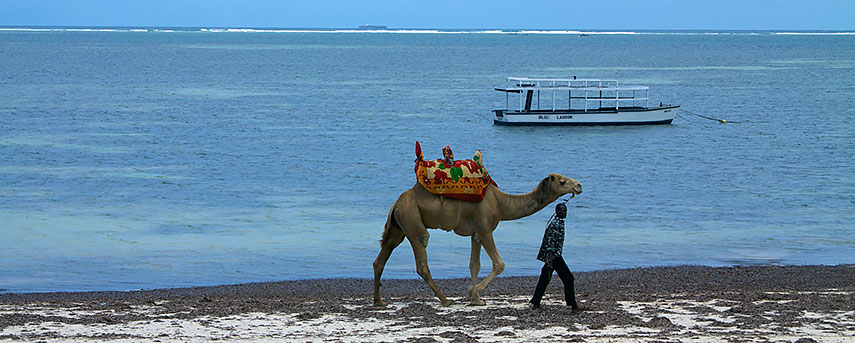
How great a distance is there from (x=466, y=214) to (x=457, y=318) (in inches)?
54.0

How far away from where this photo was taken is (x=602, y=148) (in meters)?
49.3

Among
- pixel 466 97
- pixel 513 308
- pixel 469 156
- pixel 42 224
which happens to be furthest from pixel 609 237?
pixel 466 97

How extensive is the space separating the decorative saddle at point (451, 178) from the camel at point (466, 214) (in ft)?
0.40

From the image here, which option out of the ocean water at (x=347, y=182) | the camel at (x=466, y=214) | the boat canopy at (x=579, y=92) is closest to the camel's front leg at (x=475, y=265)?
the camel at (x=466, y=214)

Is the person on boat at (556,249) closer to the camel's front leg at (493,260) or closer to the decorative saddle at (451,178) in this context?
the camel's front leg at (493,260)

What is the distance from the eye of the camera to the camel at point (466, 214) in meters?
14.2

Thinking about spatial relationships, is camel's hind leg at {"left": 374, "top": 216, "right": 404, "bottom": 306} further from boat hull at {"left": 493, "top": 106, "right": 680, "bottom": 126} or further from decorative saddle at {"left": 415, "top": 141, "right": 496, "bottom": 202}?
boat hull at {"left": 493, "top": 106, "right": 680, "bottom": 126}

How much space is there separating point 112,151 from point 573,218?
924 inches

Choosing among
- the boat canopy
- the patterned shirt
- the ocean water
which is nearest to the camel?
the patterned shirt

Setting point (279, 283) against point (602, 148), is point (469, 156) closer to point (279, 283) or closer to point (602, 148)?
point (602, 148)

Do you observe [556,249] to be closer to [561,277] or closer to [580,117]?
[561,277]

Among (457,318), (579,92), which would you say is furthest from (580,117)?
(457,318)

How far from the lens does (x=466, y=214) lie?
14.3m

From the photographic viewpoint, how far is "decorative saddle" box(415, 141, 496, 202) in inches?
553
